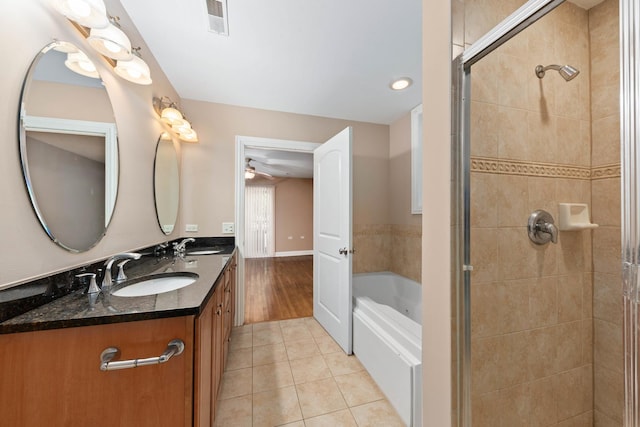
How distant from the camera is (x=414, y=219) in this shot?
2488 millimetres

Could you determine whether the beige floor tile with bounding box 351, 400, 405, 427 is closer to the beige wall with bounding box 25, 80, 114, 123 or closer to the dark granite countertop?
the dark granite countertop

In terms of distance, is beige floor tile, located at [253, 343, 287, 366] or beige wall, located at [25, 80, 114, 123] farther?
beige floor tile, located at [253, 343, 287, 366]

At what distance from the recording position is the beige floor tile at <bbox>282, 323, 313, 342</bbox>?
87.5 inches

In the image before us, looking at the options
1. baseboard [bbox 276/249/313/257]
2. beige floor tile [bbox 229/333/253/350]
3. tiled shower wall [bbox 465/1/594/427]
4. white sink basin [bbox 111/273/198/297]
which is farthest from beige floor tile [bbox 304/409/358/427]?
baseboard [bbox 276/249/313/257]

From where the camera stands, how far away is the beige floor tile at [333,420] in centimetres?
132

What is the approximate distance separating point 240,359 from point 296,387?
591 millimetres

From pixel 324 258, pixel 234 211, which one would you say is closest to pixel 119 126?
pixel 234 211

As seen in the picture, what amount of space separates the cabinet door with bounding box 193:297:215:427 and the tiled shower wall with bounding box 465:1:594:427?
112 centimetres

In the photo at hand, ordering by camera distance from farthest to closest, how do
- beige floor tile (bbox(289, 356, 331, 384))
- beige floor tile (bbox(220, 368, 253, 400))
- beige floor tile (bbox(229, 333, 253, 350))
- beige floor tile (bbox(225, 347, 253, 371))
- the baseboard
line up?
the baseboard, beige floor tile (bbox(229, 333, 253, 350)), beige floor tile (bbox(225, 347, 253, 371)), beige floor tile (bbox(289, 356, 331, 384)), beige floor tile (bbox(220, 368, 253, 400))

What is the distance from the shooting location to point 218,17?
1396 millimetres

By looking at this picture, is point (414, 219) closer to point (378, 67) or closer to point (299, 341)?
point (378, 67)

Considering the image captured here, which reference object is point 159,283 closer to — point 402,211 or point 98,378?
point 98,378

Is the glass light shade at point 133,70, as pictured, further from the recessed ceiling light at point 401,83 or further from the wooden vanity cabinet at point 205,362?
the recessed ceiling light at point 401,83

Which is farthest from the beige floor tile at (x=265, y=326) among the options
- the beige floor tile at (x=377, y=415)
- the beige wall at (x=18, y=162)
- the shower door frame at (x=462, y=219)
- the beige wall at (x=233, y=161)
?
the shower door frame at (x=462, y=219)
